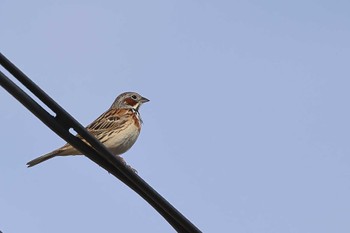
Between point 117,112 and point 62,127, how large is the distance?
7464 millimetres

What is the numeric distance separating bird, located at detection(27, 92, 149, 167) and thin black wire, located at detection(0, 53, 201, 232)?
18.9 ft

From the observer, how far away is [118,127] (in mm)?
12234

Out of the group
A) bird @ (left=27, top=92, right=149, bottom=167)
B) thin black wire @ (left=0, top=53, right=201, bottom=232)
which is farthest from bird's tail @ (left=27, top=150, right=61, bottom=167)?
thin black wire @ (left=0, top=53, right=201, bottom=232)

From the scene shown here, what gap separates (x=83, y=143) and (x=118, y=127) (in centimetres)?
682

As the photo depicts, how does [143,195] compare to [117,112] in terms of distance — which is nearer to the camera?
[143,195]

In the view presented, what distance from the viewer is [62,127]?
5.35 metres

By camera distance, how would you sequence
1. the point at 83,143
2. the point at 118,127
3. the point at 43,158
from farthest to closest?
the point at 118,127, the point at 43,158, the point at 83,143

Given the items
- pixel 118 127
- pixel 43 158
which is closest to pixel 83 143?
pixel 43 158

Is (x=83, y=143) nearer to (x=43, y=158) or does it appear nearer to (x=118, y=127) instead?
(x=43, y=158)

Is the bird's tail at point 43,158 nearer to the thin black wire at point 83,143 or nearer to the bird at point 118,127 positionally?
the bird at point 118,127

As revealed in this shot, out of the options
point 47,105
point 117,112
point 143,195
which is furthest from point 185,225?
point 117,112

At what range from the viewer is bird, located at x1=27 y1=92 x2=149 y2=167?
11.8m

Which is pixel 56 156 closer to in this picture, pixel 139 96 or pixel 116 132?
pixel 116 132

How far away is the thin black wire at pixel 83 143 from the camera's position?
499 cm
